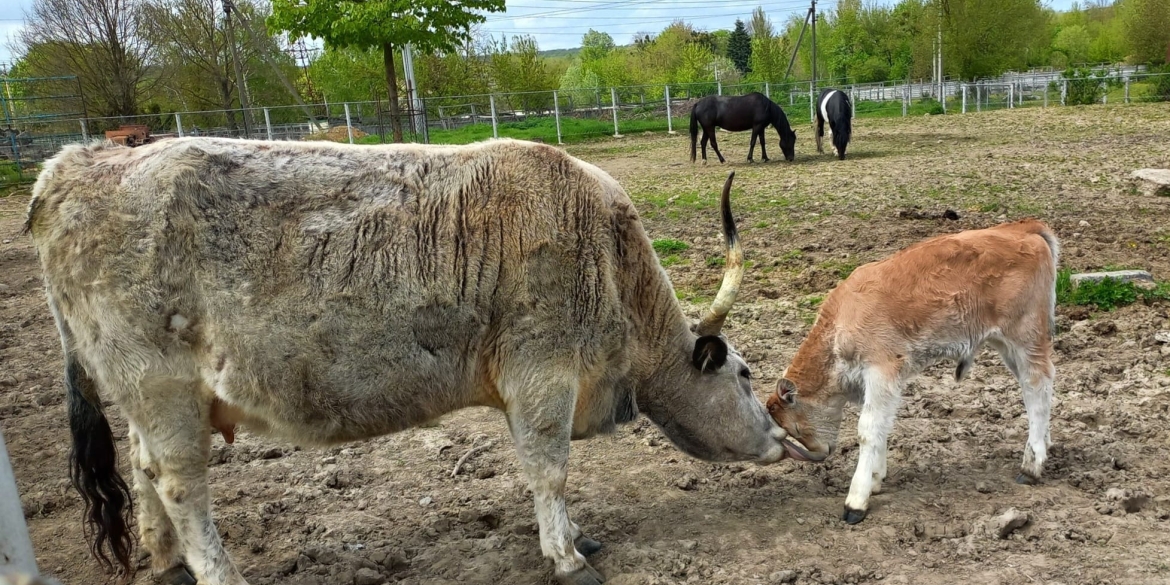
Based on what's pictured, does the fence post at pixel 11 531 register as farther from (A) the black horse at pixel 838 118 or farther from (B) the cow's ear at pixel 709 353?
(A) the black horse at pixel 838 118

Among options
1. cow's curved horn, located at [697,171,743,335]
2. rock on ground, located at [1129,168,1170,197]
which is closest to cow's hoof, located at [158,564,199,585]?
cow's curved horn, located at [697,171,743,335]

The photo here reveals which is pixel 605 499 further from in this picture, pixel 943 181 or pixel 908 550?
pixel 943 181

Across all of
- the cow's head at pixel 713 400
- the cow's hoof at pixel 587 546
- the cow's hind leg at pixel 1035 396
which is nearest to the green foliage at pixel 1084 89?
the cow's hind leg at pixel 1035 396

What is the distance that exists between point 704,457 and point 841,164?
15.2 meters

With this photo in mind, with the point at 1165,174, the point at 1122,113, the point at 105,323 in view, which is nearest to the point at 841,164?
the point at 1165,174

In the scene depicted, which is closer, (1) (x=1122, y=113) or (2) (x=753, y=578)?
(2) (x=753, y=578)

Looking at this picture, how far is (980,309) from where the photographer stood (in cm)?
476

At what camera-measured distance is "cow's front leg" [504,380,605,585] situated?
13.4ft

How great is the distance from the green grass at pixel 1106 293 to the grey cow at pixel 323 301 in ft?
14.9

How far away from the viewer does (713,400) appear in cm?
466

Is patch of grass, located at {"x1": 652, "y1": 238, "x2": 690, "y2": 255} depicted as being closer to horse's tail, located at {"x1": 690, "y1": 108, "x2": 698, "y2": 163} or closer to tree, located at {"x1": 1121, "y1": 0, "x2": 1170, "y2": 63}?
horse's tail, located at {"x1": 690, "y1": 108, "x2": 698, "y2": 163}

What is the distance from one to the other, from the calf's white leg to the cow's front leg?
5.17 ft

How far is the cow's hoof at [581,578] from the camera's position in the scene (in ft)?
13.5

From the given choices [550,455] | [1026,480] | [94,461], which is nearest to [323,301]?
[550,455]
